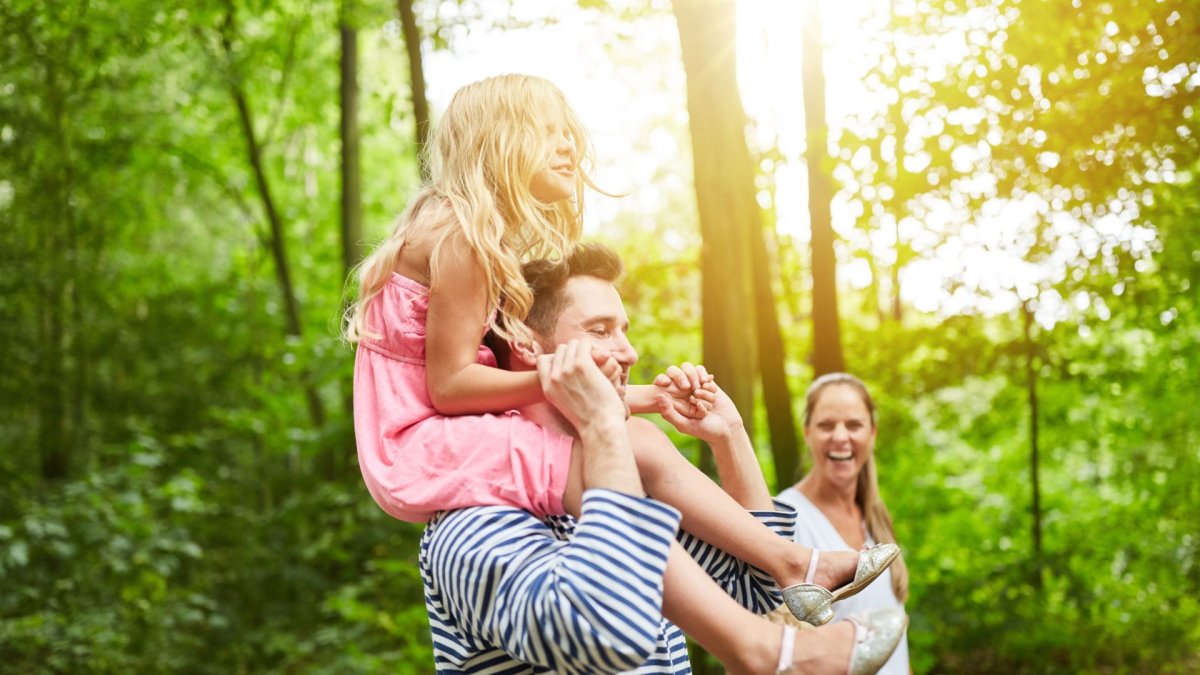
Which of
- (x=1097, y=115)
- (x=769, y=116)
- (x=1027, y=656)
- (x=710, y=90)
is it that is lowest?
(x=1027, y=656)

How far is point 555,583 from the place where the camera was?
146 cm

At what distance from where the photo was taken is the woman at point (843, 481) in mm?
3580

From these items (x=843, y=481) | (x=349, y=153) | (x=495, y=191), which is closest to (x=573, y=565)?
(x=495, y=191)

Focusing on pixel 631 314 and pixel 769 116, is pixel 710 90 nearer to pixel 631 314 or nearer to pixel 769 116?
pixel 631 314

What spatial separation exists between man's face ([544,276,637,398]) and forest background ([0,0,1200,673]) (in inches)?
20.8

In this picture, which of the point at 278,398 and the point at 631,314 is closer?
the point at 631,314

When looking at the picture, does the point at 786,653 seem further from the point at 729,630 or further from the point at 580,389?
the point at 580,389

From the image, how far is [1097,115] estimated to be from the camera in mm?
4371

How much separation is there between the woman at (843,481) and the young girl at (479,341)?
1.54 metres

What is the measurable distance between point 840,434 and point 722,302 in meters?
1.63

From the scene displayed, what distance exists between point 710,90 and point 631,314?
2.92m

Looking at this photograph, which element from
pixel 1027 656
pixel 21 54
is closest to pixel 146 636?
pixel 21 54

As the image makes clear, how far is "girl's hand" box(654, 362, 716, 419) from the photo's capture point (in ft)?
6.62

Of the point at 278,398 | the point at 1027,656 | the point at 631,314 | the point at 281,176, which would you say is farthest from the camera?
the point at 281,176
